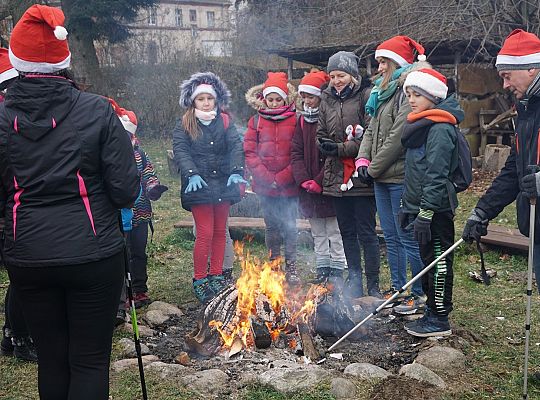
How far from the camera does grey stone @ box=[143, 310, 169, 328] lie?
565 centimetres

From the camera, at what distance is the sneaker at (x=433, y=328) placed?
5.03m

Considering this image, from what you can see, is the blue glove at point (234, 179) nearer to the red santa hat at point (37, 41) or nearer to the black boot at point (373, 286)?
the black boot at point (373, 286)

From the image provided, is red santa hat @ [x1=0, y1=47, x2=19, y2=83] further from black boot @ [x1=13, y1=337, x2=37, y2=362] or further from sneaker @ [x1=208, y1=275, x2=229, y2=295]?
sneaker @ [x1=208, y1=275, x2=229, y2=295]

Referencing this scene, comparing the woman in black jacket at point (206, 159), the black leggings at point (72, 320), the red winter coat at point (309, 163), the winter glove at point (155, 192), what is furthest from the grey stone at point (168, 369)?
the red winter coat at point (309, 163)

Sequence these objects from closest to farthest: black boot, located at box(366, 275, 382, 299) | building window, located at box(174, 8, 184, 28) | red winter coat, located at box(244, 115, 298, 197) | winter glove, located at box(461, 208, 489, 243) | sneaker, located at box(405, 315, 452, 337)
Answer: winter glove, located at box(461, 208, 489, 243), sneaker, located at box(405, 315, 452, 337), black boot, located at box(366, 275, 382, 299), red winter coat, located at box(244, 115, 298, 197), building window, located at box(174, 8, 184, 28)

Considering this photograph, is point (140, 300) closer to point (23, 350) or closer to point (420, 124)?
point (23, 350)

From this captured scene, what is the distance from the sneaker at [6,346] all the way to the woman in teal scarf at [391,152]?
3371 millimetres

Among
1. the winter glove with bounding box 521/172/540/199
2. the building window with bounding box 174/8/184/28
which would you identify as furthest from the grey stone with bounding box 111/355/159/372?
the building window with bounding box 174/8/184/28

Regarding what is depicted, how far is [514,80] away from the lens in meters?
4.10

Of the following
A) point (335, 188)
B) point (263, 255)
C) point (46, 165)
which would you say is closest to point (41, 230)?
point (46, 165)

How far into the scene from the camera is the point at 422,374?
168 inches

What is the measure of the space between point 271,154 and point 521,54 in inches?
123

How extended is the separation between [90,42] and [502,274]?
689 inches

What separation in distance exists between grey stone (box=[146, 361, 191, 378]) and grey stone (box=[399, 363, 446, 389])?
5.22 ft
